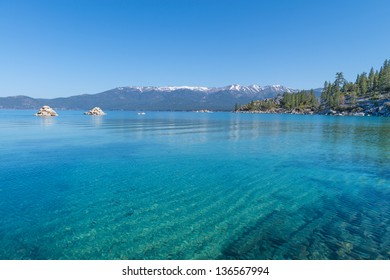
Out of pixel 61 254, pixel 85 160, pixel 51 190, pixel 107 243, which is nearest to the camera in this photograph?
pixel 61 254

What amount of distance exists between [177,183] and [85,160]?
686 inches

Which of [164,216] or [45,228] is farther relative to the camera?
[164,216]

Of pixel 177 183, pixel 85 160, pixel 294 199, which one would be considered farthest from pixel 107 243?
pixel 85 160

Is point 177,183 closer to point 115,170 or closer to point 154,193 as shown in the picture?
point 154,193

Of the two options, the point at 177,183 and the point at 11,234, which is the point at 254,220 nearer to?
the point at 177,183

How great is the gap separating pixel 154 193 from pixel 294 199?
11.6m

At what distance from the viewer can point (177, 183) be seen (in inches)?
883
